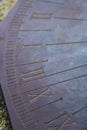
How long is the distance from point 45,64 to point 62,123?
543mm

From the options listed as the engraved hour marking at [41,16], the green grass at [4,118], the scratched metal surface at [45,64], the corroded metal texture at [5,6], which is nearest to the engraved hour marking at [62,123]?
the scratched metal surface at [45,64]

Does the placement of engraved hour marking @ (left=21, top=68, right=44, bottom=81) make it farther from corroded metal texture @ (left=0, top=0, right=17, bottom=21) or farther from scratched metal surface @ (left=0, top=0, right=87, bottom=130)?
corroded metal texture @ (left=0, top=0, right=17, bottom=21)

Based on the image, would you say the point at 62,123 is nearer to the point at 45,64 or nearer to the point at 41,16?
the point at 45,64

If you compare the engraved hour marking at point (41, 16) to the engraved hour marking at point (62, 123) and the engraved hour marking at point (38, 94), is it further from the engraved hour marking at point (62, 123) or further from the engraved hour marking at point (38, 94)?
the engraved hour marking at point (62, 123)

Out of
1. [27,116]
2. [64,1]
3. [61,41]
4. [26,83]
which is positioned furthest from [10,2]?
[27,116]

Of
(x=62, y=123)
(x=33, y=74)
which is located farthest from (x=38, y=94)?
(x=62, y=123)

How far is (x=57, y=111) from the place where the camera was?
→ 226cm

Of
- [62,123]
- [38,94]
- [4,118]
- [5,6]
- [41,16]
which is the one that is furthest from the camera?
[5,6]

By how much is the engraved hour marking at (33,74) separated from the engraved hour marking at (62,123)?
0.40 metres

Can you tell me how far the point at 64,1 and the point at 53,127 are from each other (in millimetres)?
1359

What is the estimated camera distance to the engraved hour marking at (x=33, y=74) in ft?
8.18

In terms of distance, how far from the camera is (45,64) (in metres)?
2.54

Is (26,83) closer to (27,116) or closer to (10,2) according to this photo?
(27,116)

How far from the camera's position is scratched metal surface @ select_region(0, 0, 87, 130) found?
7.41 feet
